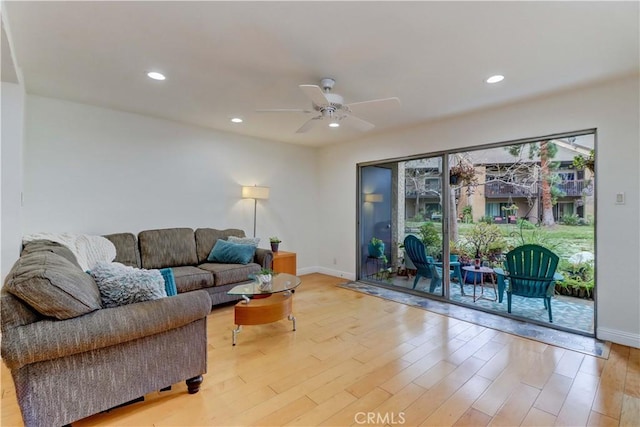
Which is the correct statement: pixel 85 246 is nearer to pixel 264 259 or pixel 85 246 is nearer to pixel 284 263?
pixel 264 259

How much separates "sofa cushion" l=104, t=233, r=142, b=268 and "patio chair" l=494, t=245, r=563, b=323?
4484 mm

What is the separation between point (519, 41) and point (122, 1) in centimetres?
268

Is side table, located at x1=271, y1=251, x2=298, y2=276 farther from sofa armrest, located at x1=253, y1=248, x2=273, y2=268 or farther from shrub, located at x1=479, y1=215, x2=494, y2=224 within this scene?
shrub, located at x1=479, y1=215, x2=494, y2=224

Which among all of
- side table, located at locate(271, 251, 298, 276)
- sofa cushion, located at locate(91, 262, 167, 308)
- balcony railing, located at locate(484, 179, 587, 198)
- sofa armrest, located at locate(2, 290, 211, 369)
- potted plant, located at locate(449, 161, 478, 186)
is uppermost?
potted plant, located at locate(449, 161, 478, 186)

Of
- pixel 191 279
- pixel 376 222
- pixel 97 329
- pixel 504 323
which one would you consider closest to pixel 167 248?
pixel 191 279

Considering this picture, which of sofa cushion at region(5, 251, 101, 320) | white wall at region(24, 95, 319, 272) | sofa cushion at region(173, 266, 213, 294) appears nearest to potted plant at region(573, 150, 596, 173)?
white wall at region(24, 95, 319, 272)

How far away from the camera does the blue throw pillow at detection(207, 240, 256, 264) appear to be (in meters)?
4.08

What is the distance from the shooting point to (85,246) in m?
3.22

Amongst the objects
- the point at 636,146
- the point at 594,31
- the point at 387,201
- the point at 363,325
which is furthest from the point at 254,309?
the point at 636,146

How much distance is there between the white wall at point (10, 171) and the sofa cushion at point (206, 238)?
1.87m

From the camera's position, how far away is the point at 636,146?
2734 mm

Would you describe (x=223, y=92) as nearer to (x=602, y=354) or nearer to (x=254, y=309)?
(x=254, y=309)

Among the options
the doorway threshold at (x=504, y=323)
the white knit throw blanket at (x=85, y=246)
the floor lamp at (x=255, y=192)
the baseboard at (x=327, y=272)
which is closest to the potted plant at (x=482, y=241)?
the doorway threshold at (x=504, y=323)

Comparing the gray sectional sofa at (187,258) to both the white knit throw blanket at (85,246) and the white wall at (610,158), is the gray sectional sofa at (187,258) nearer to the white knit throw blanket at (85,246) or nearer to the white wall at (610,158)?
the white knit throw blanket at (85,246)
